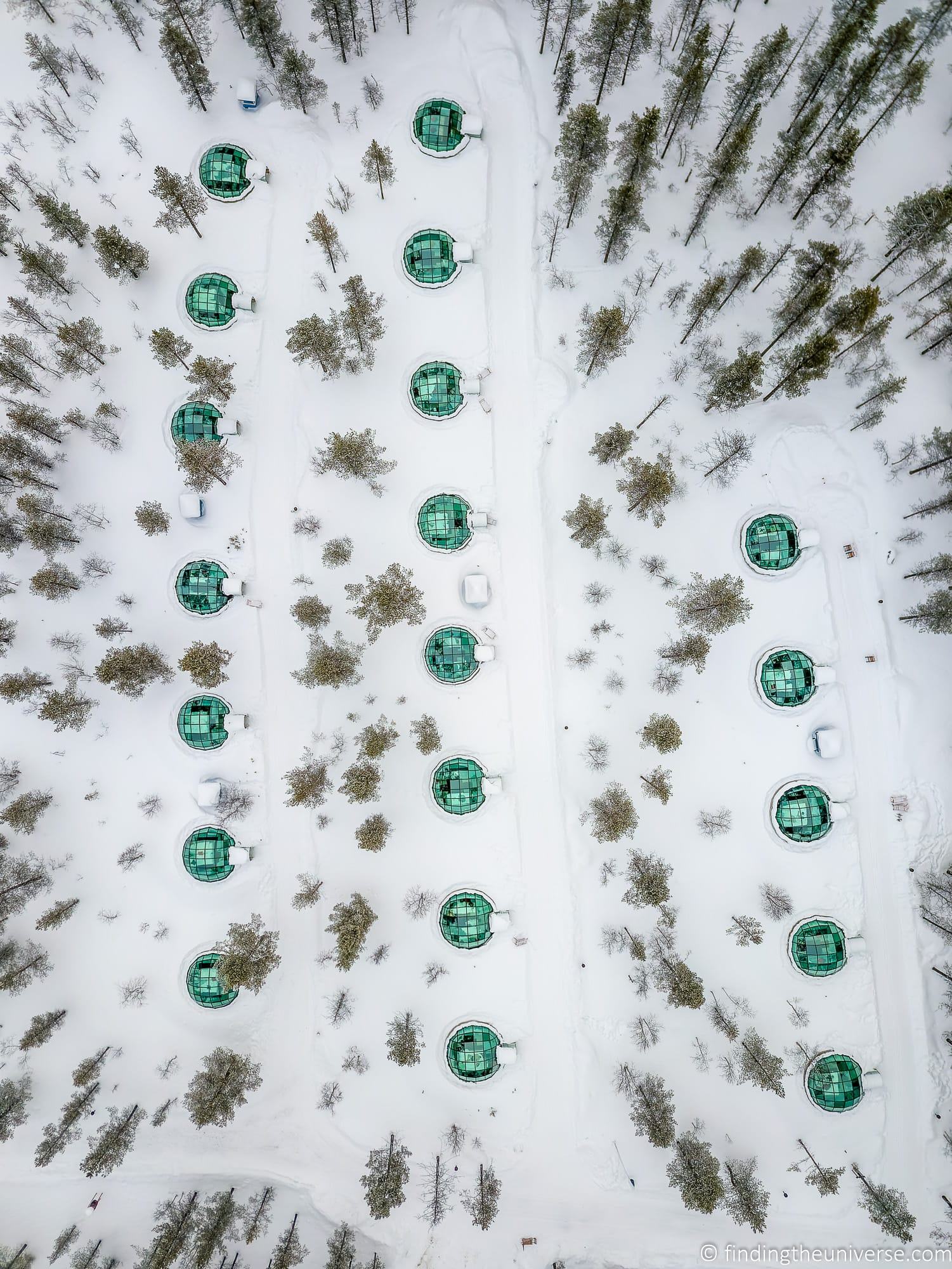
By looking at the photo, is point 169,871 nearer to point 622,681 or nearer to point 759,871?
point 622,681

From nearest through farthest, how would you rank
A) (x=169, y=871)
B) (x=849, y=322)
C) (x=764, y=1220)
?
(x=849, y=322)
(x=764, y=1220)
(x=169, y=871)

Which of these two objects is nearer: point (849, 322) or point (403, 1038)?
point (849, 322)

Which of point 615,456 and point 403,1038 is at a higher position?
point 615,456

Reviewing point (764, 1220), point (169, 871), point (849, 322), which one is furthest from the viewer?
point (169, 871)

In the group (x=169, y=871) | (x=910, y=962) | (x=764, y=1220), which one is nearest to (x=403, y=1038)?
(x=169, y=871)

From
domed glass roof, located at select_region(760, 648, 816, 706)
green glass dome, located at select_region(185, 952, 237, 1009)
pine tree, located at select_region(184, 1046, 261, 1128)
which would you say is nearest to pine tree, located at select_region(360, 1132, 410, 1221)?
pine tree, located at select_region(184, 1046, 261, 1128)

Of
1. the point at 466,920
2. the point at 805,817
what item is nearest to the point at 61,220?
the point at 466,920
